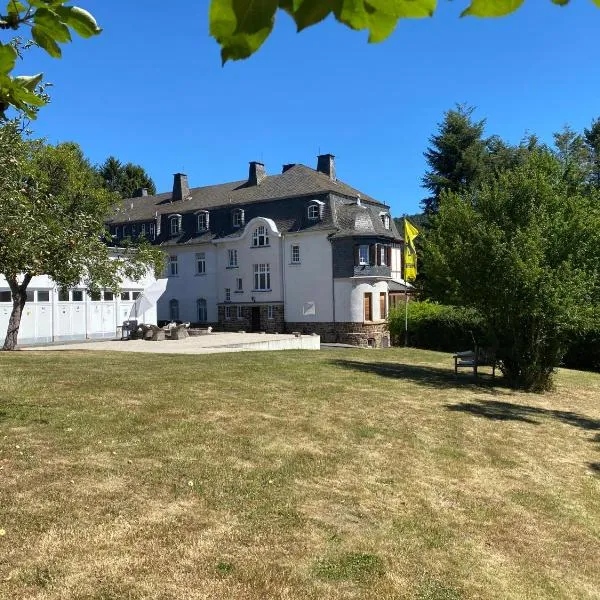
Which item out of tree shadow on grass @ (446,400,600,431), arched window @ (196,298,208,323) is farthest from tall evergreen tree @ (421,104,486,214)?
tree shadow on grass @ (446,400,600,431)

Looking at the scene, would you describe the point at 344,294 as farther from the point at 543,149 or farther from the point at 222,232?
the point at 543,149

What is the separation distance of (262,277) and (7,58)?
1656 inches

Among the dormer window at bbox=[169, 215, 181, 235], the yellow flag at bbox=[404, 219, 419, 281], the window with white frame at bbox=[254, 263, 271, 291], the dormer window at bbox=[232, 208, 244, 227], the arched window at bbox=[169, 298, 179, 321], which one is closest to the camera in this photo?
the yellow flag at bbox=[404, 219, 419, 281]

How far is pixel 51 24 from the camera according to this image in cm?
222

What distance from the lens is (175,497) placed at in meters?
6.00

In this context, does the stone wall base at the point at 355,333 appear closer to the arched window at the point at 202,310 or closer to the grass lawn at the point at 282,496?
the arched window at the point at 202,310

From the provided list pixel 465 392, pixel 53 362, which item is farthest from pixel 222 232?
pixel 465 392

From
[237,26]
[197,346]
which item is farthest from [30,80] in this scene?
[197,346]

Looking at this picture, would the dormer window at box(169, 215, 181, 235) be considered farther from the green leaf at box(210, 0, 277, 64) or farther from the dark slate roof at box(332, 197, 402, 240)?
the green leaf at box(210, 0, 277, 64)

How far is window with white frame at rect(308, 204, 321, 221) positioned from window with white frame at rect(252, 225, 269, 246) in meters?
3.88

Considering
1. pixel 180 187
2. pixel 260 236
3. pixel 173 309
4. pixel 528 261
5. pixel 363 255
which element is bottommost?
pixel 173 309

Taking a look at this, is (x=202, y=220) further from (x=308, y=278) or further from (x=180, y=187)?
(x=308, y=278)

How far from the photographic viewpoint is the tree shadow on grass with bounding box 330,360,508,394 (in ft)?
51.9

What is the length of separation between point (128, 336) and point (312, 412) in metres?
24.4
